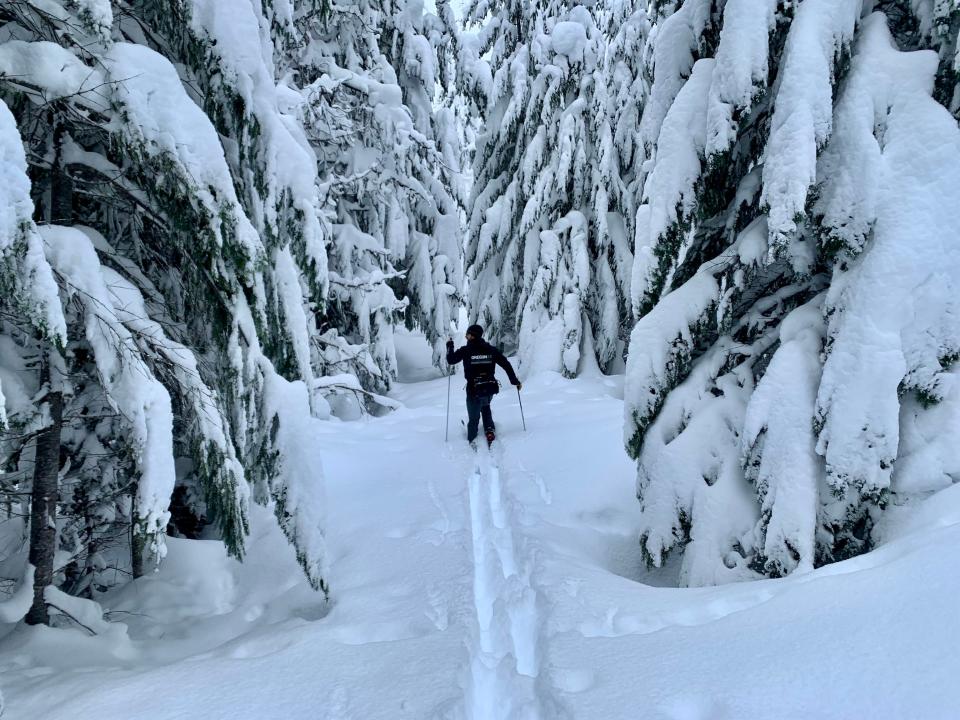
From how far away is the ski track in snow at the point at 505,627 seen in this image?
8.64 ft

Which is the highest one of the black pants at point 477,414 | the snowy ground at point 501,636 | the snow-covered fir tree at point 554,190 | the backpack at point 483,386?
the snow-covered fir tree at point 554,190

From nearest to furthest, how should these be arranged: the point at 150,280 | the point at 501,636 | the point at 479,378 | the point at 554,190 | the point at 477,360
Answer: the point at 501,636 < the point at 150,280 < the point at 479,378 < the point at 477,360 < the point at 554,190

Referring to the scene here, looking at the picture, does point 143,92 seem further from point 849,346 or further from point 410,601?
point 849,346

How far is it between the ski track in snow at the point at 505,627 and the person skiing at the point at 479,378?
9.23 feet

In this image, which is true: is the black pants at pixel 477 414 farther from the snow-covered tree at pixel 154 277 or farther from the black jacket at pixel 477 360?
the snow-covered tree at pixel 154 277

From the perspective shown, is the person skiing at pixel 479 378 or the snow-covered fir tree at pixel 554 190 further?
Answer: the snow-covered fir tree at pixel 554 190

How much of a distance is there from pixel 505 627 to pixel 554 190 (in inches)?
450

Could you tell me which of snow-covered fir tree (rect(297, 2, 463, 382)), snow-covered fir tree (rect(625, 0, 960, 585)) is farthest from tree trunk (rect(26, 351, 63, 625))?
snow-covered fir tree (rect(297, 2, 463, 382))

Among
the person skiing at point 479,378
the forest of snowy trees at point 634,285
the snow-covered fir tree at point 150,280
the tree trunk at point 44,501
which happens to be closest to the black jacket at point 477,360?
the person skiing at point 479,378

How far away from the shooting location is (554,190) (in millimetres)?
13203

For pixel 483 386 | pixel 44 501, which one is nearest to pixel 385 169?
pixel 483 386

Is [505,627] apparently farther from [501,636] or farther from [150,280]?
[150,280]

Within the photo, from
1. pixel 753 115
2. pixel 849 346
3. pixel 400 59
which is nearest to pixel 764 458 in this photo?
pixel 849 346

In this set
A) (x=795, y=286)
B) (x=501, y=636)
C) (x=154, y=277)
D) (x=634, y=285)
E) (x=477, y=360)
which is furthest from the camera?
(x=477, y=360)
